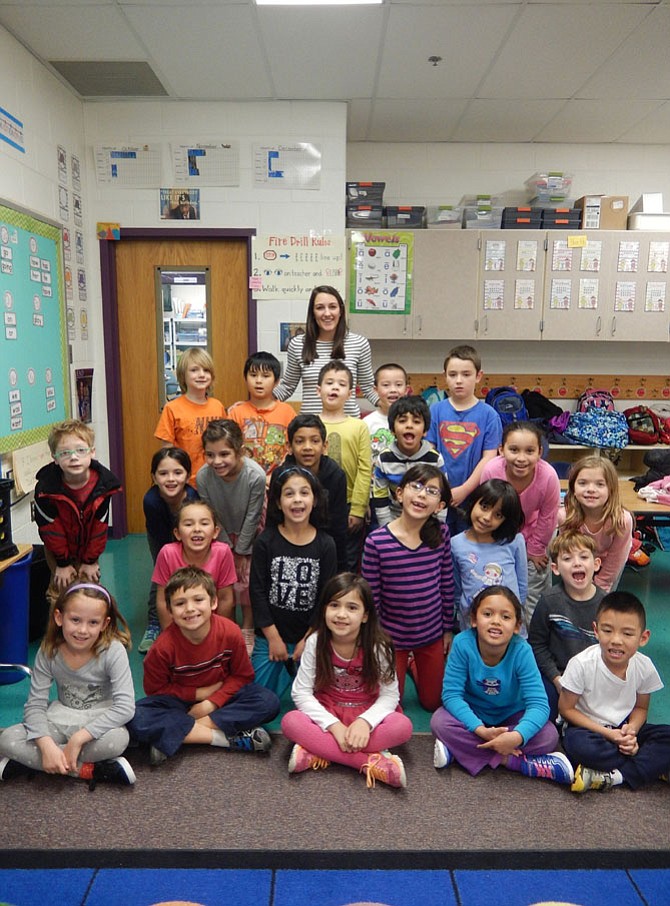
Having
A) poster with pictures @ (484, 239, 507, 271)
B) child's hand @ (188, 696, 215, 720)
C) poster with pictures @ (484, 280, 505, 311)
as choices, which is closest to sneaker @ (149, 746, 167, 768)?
child's hand @ (188, 696, 215, 720)

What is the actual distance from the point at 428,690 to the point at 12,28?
11.9 ft

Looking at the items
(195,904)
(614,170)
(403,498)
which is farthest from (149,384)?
(614,170)

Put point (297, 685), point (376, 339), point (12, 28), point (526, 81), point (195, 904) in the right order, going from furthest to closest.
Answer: point (376, 339) → point (526, 81) → point (12, 28) → point (297, 685) → point (195, 904)

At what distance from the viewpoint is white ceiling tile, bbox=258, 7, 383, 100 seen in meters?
3.04

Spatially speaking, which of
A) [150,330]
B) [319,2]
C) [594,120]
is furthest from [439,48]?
[150,330]

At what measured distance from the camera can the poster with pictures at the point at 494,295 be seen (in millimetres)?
4508

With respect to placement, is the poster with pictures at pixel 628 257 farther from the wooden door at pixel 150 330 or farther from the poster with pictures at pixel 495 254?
the wooden door at pixel 150 330

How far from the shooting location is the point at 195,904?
4.97ft

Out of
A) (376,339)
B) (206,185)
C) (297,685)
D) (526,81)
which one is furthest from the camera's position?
(376,339)

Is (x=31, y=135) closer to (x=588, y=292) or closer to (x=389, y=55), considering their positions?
(x=389, y=55)

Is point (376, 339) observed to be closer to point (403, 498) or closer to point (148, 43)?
point (148, 43)

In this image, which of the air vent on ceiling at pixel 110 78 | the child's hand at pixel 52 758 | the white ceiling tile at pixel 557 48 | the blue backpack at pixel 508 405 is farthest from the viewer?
the blue backpack at pixel 508 405

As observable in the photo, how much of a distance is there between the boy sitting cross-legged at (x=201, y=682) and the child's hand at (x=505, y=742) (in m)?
0.72

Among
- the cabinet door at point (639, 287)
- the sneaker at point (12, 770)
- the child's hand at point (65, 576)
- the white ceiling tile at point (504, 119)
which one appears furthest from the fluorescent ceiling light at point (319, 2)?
the sneaker at point (12, 770)
